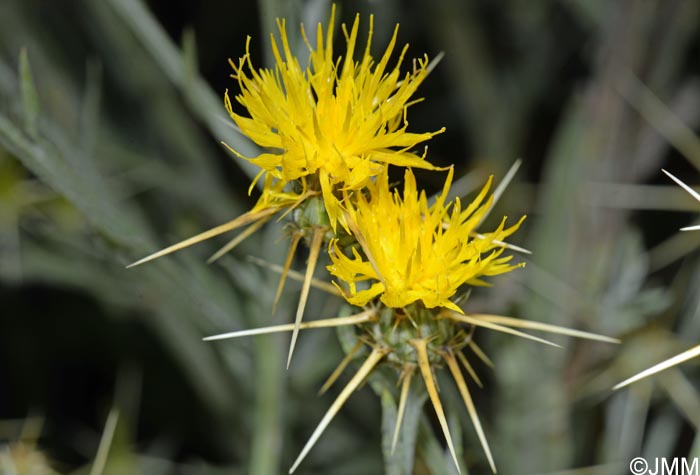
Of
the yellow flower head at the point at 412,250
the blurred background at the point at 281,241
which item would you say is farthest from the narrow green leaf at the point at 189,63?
the yellow flower head at the point at 412,250

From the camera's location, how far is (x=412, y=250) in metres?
0.77

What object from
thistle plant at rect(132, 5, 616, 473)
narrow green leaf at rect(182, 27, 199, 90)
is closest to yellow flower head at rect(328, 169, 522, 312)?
thistle plant at rect(132, 5, 616, 473)

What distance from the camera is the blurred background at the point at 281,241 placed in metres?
1.27

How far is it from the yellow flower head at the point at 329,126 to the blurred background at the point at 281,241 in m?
0.32

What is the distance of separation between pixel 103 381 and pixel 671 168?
1.23 m

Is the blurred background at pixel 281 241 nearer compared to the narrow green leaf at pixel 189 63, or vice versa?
the narrow green leaf at pixel 189 63

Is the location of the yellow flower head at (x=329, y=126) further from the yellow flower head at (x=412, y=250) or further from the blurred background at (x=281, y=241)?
the blurred background at (x=281, y=241)

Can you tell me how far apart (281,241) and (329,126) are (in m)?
0.43

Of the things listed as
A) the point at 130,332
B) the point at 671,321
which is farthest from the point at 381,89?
the point at 130,332

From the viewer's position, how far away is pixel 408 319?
811 millimetres

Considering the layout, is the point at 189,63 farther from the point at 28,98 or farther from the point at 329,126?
the point at 329,126

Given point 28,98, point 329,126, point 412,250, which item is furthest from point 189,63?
point 412,250

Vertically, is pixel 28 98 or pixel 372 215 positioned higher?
pixel 28 98

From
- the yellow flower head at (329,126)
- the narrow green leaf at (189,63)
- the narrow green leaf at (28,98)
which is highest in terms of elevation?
the narrow green leaf at (189,63)
